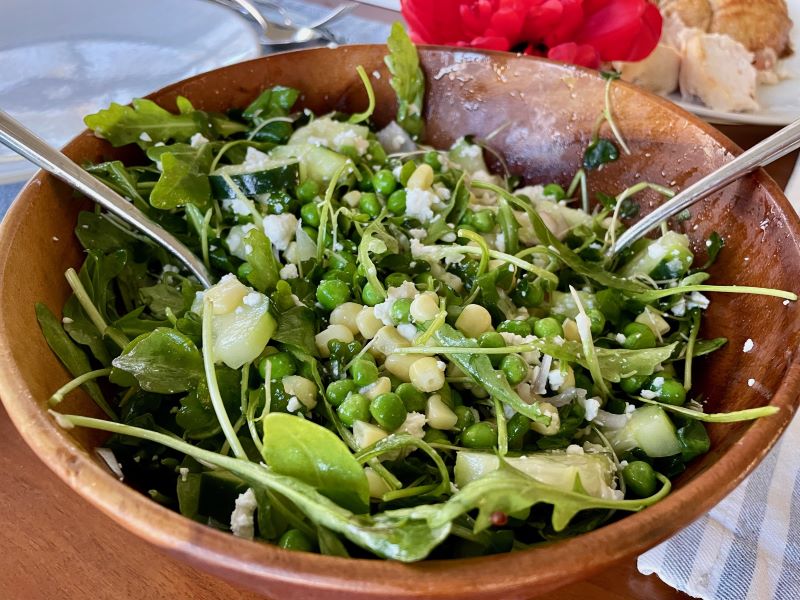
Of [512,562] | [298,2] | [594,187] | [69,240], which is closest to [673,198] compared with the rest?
[594,187]

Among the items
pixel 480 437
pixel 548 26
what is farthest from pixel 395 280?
pixel 548 26

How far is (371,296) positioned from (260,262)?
0.16m

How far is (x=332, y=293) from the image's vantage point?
962 mm

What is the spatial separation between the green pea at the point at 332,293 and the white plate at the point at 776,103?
102cm

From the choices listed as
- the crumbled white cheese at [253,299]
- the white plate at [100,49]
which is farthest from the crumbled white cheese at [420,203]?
the white plate at [100,49]

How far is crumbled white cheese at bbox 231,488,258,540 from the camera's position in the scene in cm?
70

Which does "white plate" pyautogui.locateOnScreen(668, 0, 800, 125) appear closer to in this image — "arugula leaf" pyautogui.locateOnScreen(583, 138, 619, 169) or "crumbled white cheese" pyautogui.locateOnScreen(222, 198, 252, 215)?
"arugula leaf" pyautogui.locateOnScreen(583, 138, 619, 169)

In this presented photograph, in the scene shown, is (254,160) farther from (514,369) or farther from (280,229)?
(514,369)

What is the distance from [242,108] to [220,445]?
687 millimetres

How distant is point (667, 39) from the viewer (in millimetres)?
1818

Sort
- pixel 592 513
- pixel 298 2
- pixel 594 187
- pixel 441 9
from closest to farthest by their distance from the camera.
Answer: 1. pixel 592 513
2. pixel 594 187
3. pixel 441 9
4. pixel 298 2

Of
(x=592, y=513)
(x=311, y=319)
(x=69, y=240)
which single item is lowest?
(x=592, y=513)

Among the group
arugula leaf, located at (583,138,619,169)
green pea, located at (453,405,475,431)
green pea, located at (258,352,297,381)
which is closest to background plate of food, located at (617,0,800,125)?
arugula leaf, located at (583,138,619,169)

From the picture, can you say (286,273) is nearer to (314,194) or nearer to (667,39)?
(314,194)
